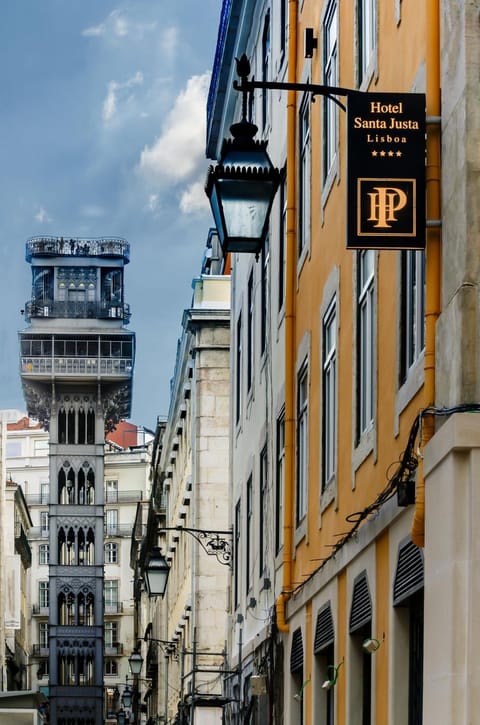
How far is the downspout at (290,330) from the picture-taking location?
18.6 metres

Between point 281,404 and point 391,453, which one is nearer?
point 391,453

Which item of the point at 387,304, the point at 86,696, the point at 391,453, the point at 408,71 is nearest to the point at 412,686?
the point at 391,453

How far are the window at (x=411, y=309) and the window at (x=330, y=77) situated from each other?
14.5ft

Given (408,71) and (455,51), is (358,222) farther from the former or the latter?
(408,71)

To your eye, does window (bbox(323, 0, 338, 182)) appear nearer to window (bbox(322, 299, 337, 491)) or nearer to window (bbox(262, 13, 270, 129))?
window (bbox(322, 299, 337, 491))

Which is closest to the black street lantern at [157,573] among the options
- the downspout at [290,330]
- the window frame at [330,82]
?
the downspout at [290,330]

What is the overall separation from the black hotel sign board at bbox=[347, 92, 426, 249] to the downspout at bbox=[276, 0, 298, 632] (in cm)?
901

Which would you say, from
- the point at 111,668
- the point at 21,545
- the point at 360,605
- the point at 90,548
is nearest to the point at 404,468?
the point at 360,605

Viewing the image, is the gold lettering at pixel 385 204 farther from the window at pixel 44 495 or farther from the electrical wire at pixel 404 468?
the window at pixel 44 495

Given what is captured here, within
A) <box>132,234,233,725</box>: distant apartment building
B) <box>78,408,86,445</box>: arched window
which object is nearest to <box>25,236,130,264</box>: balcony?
<box>78,408,86,445</box>: arched window

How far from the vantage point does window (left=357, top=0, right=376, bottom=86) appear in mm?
13781

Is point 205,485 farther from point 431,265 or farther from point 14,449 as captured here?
point 14,449

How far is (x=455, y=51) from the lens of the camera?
382 inches

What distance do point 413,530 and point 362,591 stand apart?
337cm
